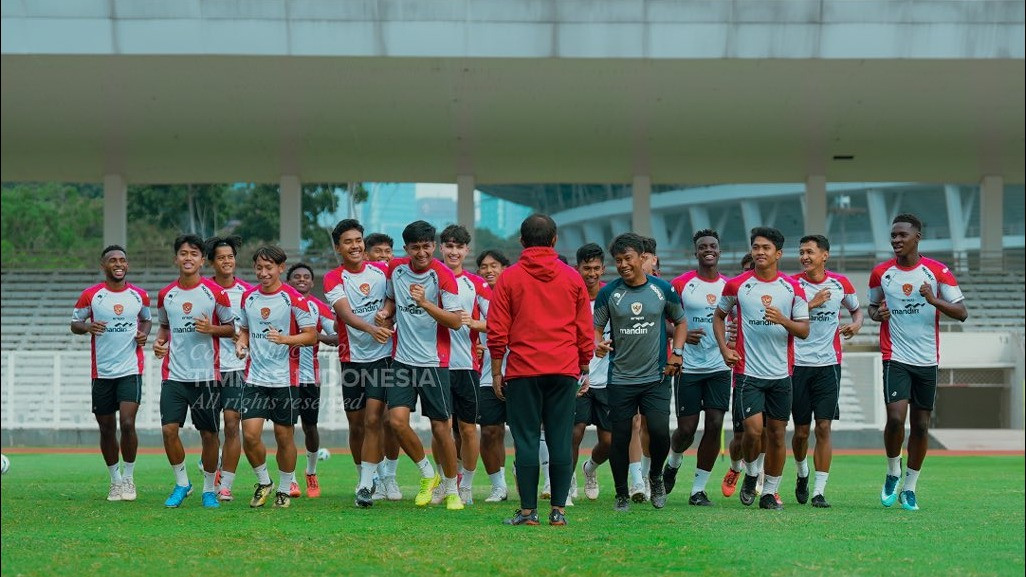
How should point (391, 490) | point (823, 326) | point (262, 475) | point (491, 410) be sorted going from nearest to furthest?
point (262, 475)
point (823, 326)
point (491, 410)
point (391, 490)

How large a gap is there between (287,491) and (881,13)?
666 inches

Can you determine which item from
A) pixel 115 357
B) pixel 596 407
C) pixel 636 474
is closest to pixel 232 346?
pixel 115 357

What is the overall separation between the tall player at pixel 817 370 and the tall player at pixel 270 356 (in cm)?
402

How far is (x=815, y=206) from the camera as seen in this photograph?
36.8 meters

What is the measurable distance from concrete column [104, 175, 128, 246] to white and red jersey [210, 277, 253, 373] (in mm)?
26243

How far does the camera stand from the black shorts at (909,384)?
35.0 ft

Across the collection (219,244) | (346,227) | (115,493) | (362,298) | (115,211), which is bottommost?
(115,493)

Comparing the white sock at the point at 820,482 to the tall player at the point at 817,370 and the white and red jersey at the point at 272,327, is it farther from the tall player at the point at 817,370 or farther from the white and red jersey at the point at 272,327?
the white and red jersey at the point at 272,327


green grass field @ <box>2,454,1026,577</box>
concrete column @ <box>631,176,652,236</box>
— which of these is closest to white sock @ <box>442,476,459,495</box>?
green grass field @ <box>2,454,1026,577</box>

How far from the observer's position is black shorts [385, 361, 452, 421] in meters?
10.4

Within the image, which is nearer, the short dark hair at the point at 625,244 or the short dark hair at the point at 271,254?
the short dark hair at the point at 625,244

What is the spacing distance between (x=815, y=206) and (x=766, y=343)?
27.1m

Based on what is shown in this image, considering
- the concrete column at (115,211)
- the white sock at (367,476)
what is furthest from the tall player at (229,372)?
the concrete column at (115,211)

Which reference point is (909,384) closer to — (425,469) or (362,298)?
(425,469)
